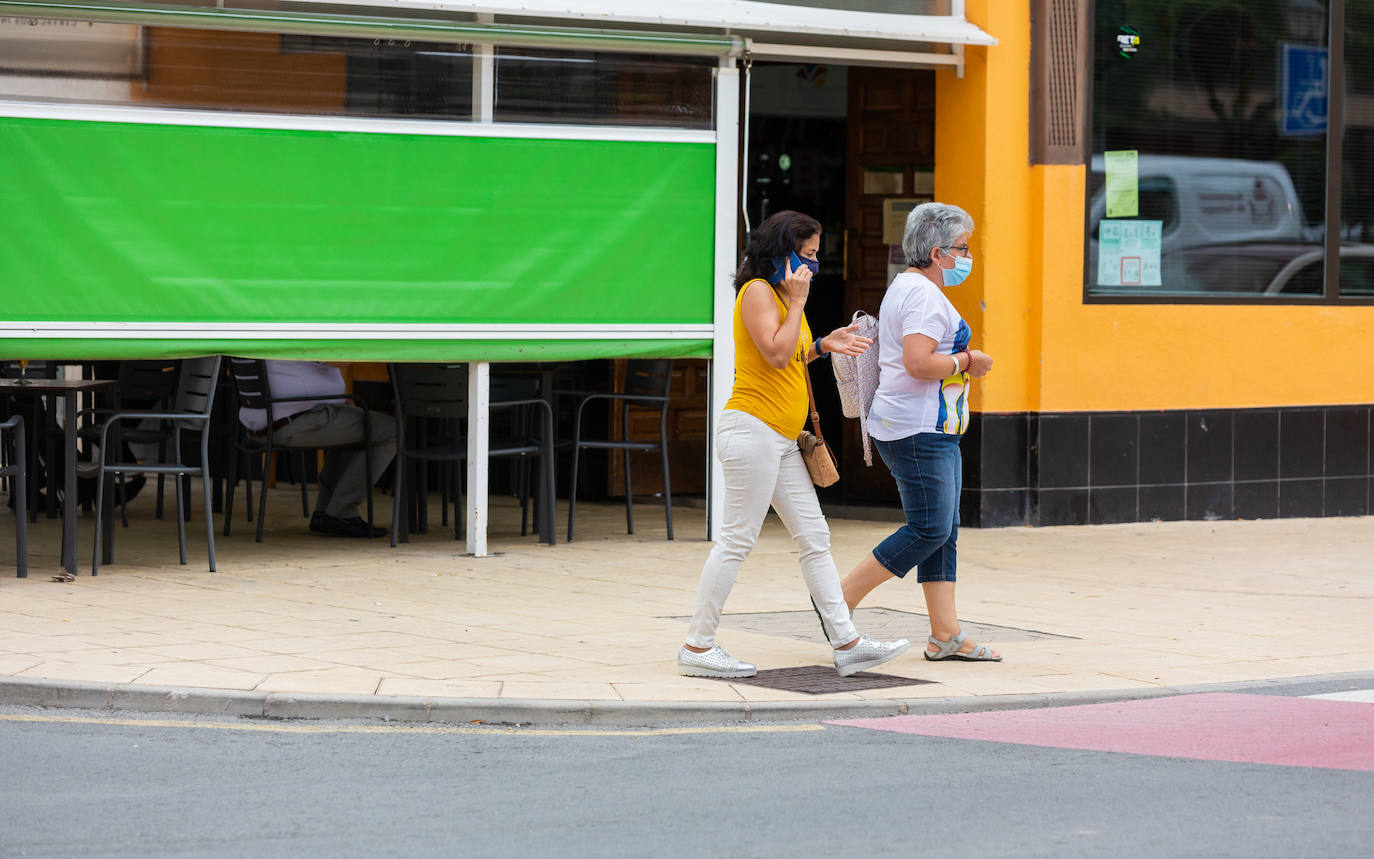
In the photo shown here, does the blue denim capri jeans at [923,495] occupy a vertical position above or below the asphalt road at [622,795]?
above

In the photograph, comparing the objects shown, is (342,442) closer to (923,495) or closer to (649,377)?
(649,377)

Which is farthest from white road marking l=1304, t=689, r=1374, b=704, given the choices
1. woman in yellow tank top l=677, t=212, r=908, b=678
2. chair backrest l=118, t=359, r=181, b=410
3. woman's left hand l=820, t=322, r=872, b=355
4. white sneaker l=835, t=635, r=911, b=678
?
chair backrest l=118, t=359, r=181, b=410

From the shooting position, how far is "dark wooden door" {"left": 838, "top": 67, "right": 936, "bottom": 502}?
45.1ft

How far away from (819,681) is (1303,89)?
8.13 metres

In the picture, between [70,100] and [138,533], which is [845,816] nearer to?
[70,100]

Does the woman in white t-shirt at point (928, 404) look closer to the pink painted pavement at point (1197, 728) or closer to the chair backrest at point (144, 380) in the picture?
the pink painted pavement at point (1197, 728)

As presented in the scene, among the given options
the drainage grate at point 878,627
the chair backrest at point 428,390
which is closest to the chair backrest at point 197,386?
the chair backrest at point 428,390

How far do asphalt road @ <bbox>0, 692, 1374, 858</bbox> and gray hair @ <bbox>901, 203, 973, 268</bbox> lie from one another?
206 centimetres

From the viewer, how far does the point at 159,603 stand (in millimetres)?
9328

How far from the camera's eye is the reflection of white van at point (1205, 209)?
44.0ft

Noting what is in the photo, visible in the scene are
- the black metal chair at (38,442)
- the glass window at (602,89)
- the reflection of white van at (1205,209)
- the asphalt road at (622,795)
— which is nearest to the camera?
the asphalt road at (622,795)

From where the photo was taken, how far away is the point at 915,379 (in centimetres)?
784

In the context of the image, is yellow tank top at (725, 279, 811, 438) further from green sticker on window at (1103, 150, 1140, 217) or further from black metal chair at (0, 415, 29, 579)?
green sticker on window at (1103, 150, 1140, 217)

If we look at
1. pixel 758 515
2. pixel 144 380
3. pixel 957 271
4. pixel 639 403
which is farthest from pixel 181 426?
pixel 957 271
